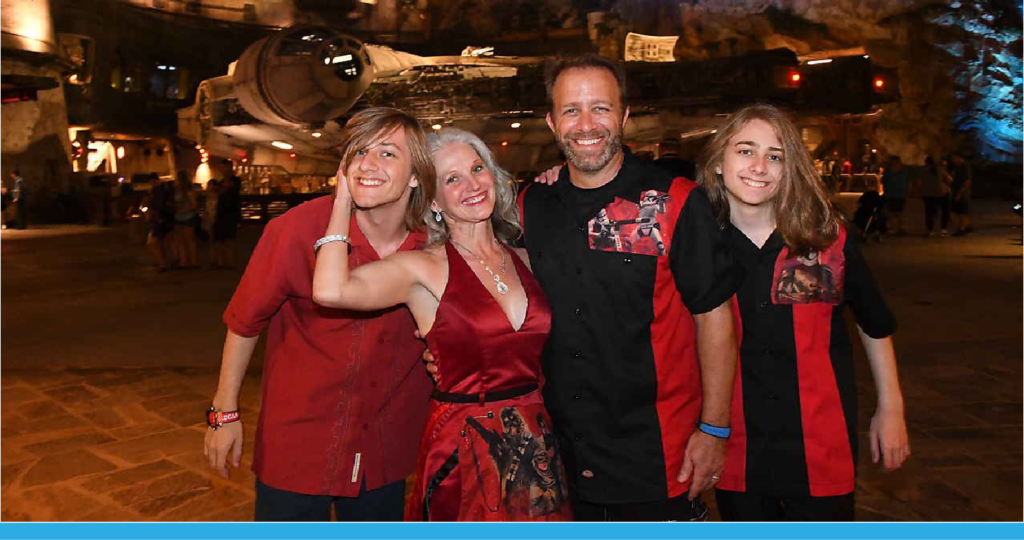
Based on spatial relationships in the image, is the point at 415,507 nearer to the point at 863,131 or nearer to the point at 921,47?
the point at 921,47

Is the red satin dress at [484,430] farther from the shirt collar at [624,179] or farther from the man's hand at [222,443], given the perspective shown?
the man's hand at [222,443]

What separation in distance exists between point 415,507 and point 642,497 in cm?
63

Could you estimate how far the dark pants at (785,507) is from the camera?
7.84ft

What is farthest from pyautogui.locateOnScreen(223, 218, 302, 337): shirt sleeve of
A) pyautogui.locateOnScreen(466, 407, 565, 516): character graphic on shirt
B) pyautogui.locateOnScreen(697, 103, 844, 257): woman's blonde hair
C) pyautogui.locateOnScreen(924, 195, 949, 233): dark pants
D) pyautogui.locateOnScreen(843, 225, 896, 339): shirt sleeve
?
pyautogui.locateOnScreen(924, 195, 949, 233): dark pants

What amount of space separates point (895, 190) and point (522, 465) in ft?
47.7

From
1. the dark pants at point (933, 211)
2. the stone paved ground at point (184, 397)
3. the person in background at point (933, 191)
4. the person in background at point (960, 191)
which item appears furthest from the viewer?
the dark pants at point (933, 211)

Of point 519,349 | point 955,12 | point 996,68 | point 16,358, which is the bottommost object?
point 16,358

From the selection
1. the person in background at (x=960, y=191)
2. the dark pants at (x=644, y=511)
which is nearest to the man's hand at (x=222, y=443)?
the dark pants at (x=644, y=511)

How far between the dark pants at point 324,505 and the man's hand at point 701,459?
34.0 inches

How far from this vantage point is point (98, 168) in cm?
4194

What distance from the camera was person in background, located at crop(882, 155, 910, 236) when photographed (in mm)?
14375

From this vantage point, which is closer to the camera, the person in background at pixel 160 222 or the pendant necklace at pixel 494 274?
the pendant necklace at pixel 494 274

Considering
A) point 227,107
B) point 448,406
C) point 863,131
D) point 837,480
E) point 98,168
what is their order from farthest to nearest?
point 98,168, point 863,131, point 227,107, point 837,480, point 448,406

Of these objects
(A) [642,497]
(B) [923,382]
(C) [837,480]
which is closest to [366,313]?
(A) [642,497]
